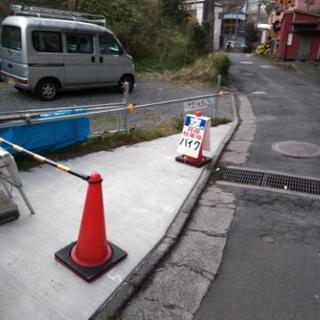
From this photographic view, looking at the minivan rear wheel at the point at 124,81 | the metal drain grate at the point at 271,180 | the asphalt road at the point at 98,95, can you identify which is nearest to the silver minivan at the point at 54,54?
the asphalt road at the point at 98,95

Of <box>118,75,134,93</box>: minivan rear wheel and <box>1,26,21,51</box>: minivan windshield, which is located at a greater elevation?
<box>1,26,21,51</box>: minivan windshield

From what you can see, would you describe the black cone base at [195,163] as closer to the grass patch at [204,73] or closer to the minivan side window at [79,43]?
the minivan side window at [79,43]

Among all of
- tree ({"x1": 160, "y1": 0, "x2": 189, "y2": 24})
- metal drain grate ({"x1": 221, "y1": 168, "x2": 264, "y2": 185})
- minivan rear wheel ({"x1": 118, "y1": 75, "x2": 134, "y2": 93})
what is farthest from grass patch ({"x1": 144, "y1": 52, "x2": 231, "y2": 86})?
metal drain grate ({"x1": 221, "y1": 168, "x2": 264, "y2": 185})

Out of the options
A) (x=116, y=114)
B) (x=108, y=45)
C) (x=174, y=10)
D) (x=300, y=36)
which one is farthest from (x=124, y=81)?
(x=300, y=36)

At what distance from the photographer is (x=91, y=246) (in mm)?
2836

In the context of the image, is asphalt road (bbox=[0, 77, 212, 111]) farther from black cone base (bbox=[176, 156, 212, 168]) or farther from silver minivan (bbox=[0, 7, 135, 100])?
black cone base (bbox=[176, 156, 212, 168])

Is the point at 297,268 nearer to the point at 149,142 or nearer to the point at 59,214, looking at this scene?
the point at 59,214

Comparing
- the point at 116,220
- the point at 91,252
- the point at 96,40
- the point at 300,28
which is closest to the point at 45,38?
the point at 96,40

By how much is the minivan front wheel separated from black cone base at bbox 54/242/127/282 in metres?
7.40

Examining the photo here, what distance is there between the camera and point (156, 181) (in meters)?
4.72

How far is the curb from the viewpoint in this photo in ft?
8.37

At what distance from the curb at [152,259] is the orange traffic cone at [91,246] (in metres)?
0.24

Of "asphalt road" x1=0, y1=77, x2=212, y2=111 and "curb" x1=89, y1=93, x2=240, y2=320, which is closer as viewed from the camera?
"curb" x1=89, y1=93, x2=240, y2=320

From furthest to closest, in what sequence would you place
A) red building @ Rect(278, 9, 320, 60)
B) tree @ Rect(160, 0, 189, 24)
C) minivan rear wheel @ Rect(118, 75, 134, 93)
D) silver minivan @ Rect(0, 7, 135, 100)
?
red building @ Rect(278, 9, 320, 60)
tree @ Rect(160, 0, 189, 24)
minivan rear wheel @ Rect(118, 75, 134, 93)
silver minivan @ Rect(0, 7, 135, 100)
